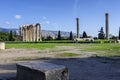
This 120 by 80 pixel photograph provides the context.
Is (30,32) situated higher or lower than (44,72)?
higher

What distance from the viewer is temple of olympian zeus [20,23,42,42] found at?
76250mm

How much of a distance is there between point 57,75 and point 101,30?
87847mm

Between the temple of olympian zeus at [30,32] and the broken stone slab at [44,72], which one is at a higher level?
the temple of olympian zeus at [30,32]

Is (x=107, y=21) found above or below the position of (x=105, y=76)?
Result: above

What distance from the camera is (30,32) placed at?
77.8 meters

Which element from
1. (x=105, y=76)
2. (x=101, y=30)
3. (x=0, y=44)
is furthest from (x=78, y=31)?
(x=105, y=76)

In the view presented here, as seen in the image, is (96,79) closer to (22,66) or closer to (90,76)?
(90,76)

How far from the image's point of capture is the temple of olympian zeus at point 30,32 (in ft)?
250

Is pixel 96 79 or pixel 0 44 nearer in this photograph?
pixel 96 79

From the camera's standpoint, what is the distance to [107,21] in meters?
76.1

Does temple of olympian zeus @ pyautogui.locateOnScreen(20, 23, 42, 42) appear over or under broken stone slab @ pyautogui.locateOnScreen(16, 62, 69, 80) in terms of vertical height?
over

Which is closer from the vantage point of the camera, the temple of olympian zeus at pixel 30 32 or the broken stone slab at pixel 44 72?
the broken stone slab at pixel 44 72

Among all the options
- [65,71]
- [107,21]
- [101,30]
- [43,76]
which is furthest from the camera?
[101,30]

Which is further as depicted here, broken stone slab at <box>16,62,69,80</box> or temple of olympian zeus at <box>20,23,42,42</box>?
temple of olympian zeus at <box>20,23,42,42</box>
